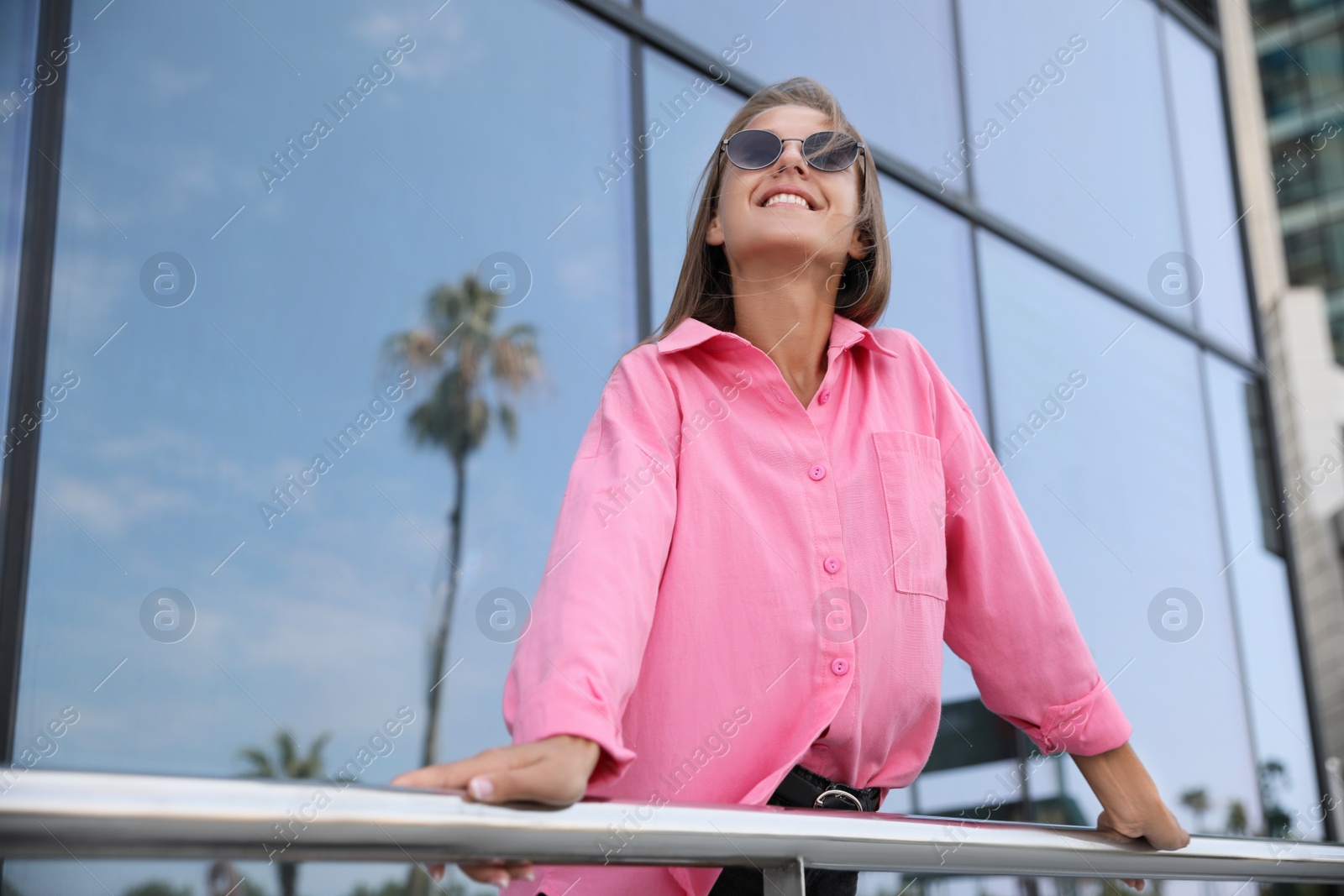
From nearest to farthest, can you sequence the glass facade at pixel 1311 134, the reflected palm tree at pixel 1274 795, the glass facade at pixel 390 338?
1. the glass facade at pixel 390 338
2. the reflected palm tree at pixel 1274 795
3. the glass facade at pixel 1311 134

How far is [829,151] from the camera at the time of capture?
182 cm

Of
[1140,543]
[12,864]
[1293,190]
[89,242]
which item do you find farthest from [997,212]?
[1293,190]

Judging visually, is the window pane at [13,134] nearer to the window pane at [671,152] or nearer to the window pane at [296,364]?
the window pane at [296,364]

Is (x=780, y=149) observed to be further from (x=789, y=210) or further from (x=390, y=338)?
(x=390, y=338)

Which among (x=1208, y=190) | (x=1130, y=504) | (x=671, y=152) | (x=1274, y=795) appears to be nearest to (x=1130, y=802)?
(x=671, y=152)

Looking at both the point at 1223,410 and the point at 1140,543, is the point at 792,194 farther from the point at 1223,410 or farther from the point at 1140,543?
the point at 1223,410

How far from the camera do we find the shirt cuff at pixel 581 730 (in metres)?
1.06

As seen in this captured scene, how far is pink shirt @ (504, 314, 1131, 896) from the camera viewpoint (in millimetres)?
1377

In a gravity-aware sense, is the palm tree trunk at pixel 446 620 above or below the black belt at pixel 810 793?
above

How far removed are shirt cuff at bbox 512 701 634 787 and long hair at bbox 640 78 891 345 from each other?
856mm

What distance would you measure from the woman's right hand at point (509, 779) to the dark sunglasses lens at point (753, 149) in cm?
107

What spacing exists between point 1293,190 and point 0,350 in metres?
44.8

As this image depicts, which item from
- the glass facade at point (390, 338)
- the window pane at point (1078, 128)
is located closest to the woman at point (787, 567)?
the glass facade at point (390, 338)

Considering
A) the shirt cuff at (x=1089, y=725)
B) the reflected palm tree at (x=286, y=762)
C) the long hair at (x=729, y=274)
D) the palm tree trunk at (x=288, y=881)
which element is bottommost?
the palm tree trunk at (x=288, y=881)
